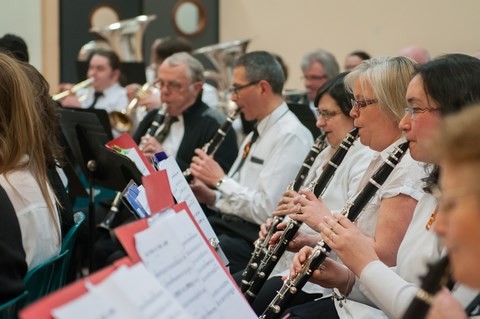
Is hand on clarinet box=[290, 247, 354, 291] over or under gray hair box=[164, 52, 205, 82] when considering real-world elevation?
under

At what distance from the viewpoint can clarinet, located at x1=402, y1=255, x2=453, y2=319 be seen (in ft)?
3.84

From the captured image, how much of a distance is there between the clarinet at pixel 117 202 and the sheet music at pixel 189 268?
2.47 metres

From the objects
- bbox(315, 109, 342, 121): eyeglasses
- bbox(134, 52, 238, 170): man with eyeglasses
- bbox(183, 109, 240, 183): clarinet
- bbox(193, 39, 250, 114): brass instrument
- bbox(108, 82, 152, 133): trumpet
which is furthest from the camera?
bbox(193, 39, 250, 114): brass instrument

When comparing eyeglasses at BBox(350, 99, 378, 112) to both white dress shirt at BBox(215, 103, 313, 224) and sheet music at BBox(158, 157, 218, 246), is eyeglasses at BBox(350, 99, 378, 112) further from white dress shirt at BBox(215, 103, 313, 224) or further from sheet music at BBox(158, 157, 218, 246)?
white dress shirt at BBox(215, 103, 313, 224)

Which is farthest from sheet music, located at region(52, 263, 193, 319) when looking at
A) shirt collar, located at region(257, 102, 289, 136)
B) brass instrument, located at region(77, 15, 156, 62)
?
brass instrument, located at region(77, 15, 156, 62)

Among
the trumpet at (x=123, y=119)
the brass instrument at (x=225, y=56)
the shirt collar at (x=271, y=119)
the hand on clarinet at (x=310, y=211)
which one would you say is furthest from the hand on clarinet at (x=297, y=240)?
the brass instrument at (x=225, y=56)

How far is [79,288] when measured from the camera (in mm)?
1156

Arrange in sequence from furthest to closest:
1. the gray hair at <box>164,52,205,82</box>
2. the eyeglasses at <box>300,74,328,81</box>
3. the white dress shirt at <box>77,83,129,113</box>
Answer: the white dress shirt at <box>77,83,129,113</box>, the eyeglasses at <box>300,74,328,81</box>, the gray hair at <box>164,52,205,82</box>

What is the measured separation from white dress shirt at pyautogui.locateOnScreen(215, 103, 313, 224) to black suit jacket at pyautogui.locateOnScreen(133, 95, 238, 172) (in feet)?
1.55

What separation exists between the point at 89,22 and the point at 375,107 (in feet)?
22.4

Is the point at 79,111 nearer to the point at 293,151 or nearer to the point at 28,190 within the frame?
the point at 293,151

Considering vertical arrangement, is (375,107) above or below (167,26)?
above

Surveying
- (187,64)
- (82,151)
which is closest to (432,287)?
(82,151)

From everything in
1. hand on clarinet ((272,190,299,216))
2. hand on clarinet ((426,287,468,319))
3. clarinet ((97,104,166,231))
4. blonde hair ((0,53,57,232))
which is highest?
blonde hair ((0,53,57,232))
